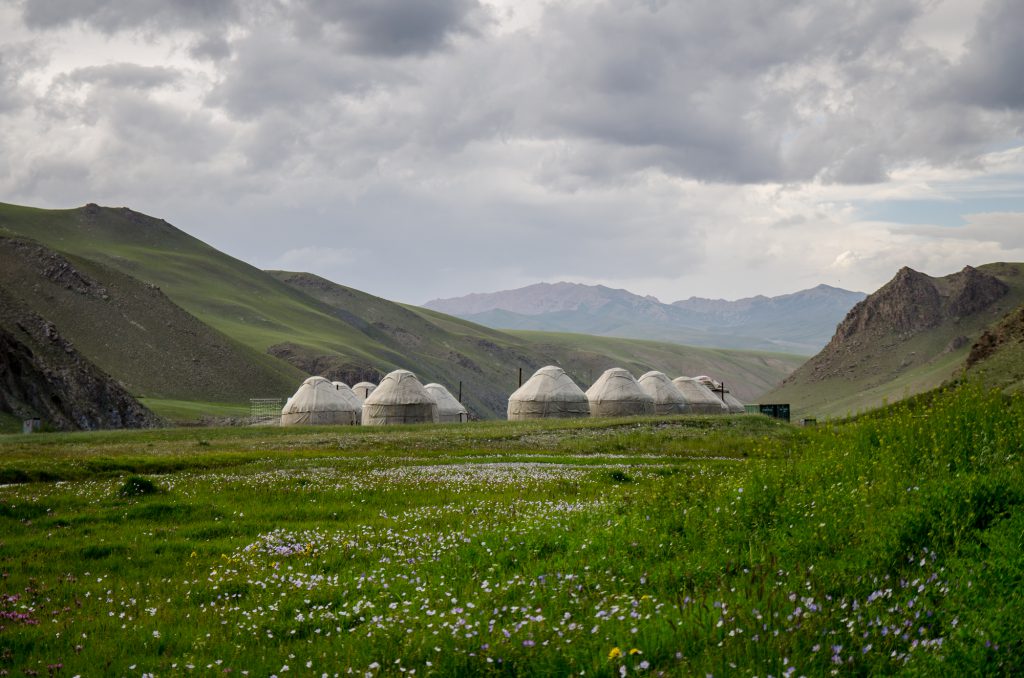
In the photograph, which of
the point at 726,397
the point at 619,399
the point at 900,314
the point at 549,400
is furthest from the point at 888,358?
the point at 549,400

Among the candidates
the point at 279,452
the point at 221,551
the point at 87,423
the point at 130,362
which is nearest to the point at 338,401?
the point at 87,423

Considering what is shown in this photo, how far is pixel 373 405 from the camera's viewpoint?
7381 cm

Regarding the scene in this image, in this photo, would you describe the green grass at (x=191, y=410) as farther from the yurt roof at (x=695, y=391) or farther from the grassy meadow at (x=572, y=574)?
the grassy meadow at (x=572, y=574)

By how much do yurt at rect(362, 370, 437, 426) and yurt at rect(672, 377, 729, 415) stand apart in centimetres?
2573

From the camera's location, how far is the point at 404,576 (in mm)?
9719

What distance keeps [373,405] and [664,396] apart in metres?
27.6

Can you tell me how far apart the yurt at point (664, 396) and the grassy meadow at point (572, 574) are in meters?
60.4

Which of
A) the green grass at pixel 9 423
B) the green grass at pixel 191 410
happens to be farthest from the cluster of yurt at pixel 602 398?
the green grass at pixel 9 423

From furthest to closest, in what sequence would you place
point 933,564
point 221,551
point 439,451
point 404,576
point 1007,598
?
point 439,451 < point 221,551 < point 404,576 < point 933,564 < point 1007,598

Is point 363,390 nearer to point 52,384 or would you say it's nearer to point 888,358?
point 52,384

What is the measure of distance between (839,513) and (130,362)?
127m

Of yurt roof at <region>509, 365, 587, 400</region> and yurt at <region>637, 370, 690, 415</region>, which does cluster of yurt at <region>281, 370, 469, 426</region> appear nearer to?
yurt roof at <region>509, 365, 587, 400</region>

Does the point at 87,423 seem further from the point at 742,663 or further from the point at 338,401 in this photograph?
the point at 742,663

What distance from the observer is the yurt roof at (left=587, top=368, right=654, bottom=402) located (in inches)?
2911
